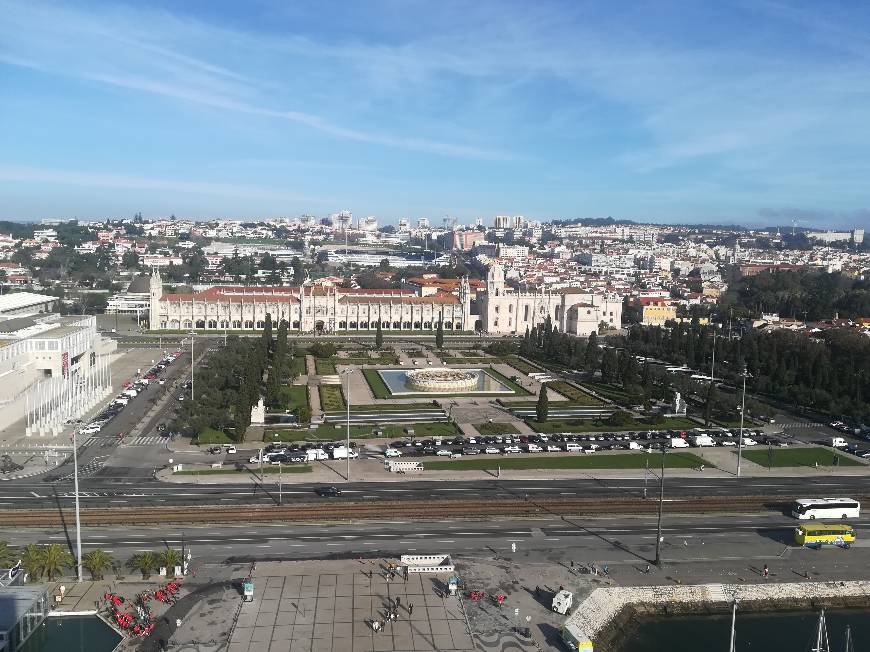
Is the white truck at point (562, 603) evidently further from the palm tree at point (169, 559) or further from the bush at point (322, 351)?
the bush at point (322, 351)

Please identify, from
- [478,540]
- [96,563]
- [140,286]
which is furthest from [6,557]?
[140,286]

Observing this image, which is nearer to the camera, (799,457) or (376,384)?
(799,457)

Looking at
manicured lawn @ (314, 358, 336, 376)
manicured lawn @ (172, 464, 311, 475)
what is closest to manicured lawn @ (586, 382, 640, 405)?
manicured lawn @ (314, 358, 336, 376)

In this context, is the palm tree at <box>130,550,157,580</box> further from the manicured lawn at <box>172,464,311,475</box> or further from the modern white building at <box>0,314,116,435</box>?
the modern white building at <box>0,314,116,435</box>

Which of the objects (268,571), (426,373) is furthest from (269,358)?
(268,571)

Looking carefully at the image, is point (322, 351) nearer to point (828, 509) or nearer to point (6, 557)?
point (6, 557)

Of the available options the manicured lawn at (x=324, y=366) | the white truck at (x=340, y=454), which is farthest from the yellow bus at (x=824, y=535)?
the manicured lawn at (x=324, y=366)
